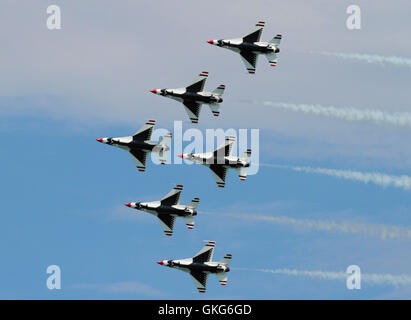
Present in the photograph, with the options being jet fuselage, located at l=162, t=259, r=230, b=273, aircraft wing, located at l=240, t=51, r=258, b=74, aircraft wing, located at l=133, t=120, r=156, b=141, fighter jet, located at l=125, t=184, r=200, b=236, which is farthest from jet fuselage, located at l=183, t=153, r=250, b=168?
jet fuselage, located at l=162, t=259, r=230, b=273

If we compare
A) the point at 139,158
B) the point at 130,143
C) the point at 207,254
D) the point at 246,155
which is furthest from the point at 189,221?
the point at 130,143

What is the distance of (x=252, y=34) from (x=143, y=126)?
67.0 feet

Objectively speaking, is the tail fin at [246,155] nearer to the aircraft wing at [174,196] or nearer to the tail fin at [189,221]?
the aircraft wing at [174,196]

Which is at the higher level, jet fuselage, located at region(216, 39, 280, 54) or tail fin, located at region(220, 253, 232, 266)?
jet fuselage, located at region(216, 39, 280, 54)

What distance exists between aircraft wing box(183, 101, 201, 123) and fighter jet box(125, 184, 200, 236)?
32.3 feet

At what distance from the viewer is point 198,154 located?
618ft

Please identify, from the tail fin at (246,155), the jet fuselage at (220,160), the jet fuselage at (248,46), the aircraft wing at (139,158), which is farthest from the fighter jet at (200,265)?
the jet fuselage at (248,46)

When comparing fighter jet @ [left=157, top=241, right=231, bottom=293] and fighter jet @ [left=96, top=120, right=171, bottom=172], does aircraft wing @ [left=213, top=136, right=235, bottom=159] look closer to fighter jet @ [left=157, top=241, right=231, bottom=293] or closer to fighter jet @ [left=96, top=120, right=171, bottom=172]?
fighter jet @ [left=96, top=120, right=171, bottom=172]

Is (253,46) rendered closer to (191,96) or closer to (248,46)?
(248,46)

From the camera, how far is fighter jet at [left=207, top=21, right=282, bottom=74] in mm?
187250

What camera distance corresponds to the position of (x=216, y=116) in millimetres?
186875
